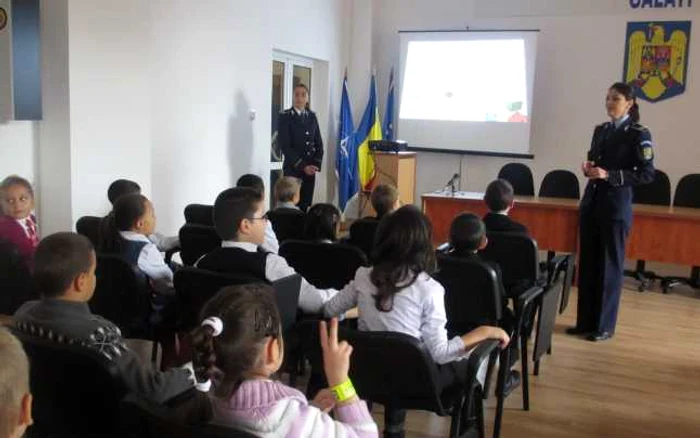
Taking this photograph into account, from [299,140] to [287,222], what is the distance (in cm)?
285

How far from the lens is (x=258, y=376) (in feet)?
4.62

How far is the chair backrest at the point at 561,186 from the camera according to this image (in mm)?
6492

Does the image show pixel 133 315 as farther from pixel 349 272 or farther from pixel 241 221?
pixel 349 272

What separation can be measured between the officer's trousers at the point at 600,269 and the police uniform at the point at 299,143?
3348mm

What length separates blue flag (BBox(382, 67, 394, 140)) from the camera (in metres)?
8.69

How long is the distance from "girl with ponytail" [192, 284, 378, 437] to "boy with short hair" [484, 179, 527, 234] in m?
2.54

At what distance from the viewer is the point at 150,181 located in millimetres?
5301

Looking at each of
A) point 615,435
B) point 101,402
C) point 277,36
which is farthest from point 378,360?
point 277,36

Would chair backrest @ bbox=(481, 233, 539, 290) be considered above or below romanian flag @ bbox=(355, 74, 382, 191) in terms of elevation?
below

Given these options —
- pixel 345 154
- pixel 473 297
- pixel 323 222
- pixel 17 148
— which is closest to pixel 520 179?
pixel 345 154

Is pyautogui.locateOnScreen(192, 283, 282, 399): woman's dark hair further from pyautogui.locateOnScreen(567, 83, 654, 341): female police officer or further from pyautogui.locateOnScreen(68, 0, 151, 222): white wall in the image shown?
pyautogui.locateOnScreen(68, 0, 151, 222): white wall

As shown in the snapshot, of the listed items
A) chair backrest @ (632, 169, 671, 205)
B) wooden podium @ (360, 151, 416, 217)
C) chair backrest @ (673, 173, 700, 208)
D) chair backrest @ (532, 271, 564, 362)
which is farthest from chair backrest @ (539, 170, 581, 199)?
chair backrest @ (532, 271, 564, 362)

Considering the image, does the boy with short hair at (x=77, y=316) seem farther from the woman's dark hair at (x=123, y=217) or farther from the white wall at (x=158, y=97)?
the white wall at (x=158, y=97)

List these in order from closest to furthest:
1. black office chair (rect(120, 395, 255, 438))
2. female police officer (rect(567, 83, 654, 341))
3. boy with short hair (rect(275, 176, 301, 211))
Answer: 1. black office chair (rect(120, 395, 255, 438))
2. female police officer (rect(567, 83, 654, 341))
3. boy with short hair (rect(275, 176, 301, 211))
